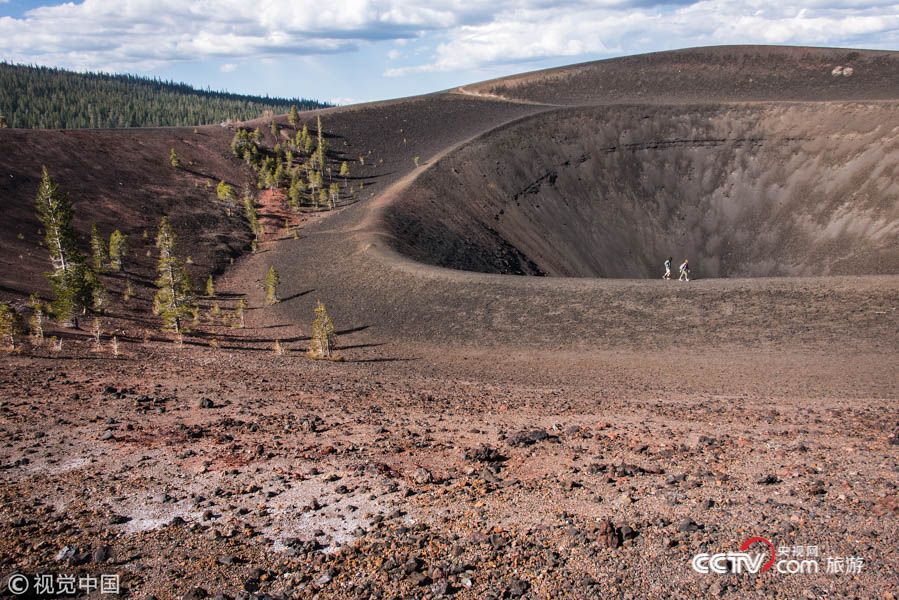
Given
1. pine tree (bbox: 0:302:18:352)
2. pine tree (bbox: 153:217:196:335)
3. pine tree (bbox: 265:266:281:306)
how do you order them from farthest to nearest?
1. pine tree (bbox: 265:266:281:306)
2. pine tree (bbox: 153:217:196:335)
3. pine tree (bbox: 0:302:18:352)

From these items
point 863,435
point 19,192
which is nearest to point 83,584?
point 863,435

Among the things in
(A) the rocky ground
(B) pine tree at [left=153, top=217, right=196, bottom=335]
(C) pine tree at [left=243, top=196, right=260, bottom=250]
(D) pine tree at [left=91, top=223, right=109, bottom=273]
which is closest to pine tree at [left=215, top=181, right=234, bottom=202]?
(C) pine tree at [left=243, top=196, right=260, bottom=250]

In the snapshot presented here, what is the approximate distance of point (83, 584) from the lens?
8875mm

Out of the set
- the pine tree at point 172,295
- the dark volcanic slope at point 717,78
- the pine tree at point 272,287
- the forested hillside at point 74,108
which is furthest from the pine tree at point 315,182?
the forested hillside at point 74,108

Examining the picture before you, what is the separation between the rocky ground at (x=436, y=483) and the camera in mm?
9094

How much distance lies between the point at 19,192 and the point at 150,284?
1342 centimetres

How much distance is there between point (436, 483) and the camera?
12156 millimetres

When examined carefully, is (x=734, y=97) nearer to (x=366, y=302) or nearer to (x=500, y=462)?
(x=366, y=302)

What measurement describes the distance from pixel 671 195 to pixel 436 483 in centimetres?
5539

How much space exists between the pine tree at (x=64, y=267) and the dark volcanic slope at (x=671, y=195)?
18988mm

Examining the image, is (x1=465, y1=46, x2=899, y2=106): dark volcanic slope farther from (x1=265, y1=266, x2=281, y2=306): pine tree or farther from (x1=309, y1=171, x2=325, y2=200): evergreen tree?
(x1=265, y1=266, x2=281, y2=306): pine tree

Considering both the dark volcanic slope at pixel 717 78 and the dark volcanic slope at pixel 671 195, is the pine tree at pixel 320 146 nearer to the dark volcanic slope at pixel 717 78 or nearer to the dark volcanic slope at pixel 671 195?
the dark volcanic slope at pixel 671 195

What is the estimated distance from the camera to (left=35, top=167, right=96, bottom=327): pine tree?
25781 millimetres

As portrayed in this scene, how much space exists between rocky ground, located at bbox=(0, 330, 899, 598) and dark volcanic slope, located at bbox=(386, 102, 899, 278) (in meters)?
25.1
